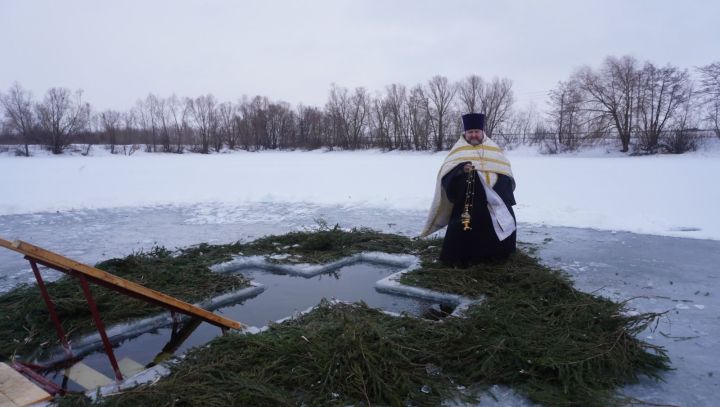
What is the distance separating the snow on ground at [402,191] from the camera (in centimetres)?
989

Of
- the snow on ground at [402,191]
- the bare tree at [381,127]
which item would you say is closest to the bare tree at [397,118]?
the bare tree at [381,127]

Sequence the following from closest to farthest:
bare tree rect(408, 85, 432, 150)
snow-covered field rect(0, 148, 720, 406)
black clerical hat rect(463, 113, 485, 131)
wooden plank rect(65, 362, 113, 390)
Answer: wooden plank rect(65, 362, 113, 390), snow-covered field rect(0, 148, 720, 406), black clerical hat rect(463, 113, 485, 131), bare tree rect(408, 85, 432, 150)

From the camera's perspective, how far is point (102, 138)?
175ft

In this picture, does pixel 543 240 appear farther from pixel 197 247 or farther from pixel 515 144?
pixel 515 144

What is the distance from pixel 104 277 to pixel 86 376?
3.33 ft

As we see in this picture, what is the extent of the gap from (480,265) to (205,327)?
126 inches

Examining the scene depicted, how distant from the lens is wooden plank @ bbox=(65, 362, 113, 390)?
3500 millimetres

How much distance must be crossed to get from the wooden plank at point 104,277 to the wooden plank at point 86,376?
0.67 metres

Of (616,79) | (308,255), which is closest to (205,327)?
(308,255)

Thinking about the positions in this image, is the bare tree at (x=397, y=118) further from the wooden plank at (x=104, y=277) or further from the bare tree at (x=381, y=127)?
the wooden plank at (x=104, y=277)

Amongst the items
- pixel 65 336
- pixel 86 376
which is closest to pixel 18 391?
pixel 86 376

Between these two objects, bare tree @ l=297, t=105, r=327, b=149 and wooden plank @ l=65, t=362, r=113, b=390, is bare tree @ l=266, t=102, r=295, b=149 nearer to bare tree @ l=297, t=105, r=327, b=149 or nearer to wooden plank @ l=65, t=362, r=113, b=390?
bare tree @ l=297, t=105, r=327, b=149

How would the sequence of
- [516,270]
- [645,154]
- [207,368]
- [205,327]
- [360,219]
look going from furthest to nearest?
[645,154] < [360,219] < [516,270] < [205,327] < [207,368]

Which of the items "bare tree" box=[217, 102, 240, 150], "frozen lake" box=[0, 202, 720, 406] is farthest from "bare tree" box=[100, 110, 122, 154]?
"frozen lake" box=[0, 202, 720, 406]
